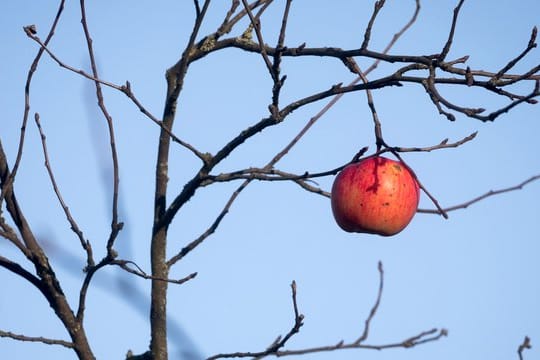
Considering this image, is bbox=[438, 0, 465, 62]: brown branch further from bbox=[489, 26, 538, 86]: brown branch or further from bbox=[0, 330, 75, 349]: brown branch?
bbox=[0, 330, 75, 349]: brown branch

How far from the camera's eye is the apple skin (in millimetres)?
2844

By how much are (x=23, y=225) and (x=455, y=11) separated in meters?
1.43

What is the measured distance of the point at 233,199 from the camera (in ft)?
8.96

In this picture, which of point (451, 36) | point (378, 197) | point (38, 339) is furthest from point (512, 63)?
point (38, 339)

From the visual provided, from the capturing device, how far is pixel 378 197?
9.35 feet

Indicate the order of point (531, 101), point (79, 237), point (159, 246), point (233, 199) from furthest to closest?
point (233, 199) → point (159, 246) → point (79, 237) → point (531, 101)

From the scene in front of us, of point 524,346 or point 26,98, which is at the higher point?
→ point 26,98

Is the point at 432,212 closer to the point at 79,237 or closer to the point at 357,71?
the point at 357,71

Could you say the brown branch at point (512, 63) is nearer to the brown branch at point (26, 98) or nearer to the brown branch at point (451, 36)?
the brown branch at point (451, 36)

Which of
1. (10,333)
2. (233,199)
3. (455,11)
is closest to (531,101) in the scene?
(455,11)

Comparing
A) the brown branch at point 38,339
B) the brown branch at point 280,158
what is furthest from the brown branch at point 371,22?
the brown branch at point 38,339

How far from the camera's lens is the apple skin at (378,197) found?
2844 mm

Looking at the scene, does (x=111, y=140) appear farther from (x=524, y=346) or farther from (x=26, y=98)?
(x=524, y=346)

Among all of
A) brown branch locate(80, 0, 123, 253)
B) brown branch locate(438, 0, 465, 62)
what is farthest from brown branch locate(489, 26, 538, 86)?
brown branch locate(80, 0, 123, 253)
